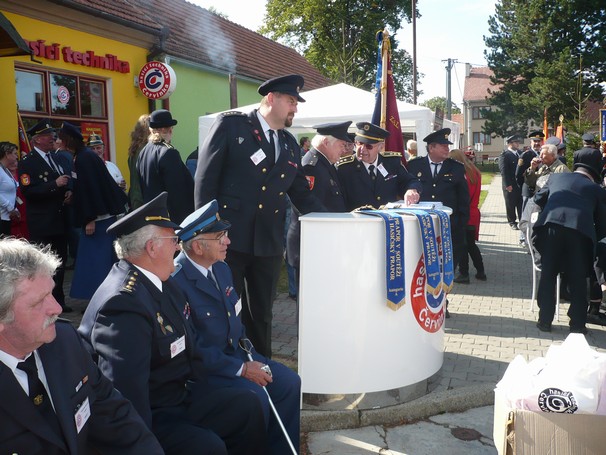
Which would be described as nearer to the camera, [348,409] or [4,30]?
[348,409]

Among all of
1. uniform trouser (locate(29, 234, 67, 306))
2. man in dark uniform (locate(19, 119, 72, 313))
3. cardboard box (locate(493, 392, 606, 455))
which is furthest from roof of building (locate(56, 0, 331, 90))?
cardboard box (locate(493, 392, 606, 455))

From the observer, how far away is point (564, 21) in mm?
40281

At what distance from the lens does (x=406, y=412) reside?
4.10m

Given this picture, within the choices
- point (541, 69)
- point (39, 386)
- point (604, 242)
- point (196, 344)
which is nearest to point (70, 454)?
point (39, 386)

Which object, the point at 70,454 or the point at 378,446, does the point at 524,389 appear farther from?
the point at 70,454

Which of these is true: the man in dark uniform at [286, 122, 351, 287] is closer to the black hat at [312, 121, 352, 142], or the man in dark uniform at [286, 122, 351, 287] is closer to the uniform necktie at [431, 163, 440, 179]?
the black hat at [312, 121, 352, 142]

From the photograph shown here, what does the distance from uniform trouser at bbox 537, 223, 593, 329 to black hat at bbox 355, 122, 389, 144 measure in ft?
5.84

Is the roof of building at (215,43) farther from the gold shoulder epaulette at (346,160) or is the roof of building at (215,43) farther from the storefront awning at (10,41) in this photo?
the gold shoulder epaulette at (346,160)

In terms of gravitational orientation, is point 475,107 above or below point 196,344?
above

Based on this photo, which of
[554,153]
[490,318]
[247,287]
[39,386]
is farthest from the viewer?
[554,153]

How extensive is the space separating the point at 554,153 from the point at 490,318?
12.5 feet

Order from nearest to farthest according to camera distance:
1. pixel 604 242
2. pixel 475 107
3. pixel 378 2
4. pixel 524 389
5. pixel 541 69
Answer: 1. pixel 524 389
2. pixel 604 242
3. pixel 378 2
4. pixel 541 69
5. pixel 475 107

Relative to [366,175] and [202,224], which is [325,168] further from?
[202,224]

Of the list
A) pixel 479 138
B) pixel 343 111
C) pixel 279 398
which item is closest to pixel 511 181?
pixel 343 111
